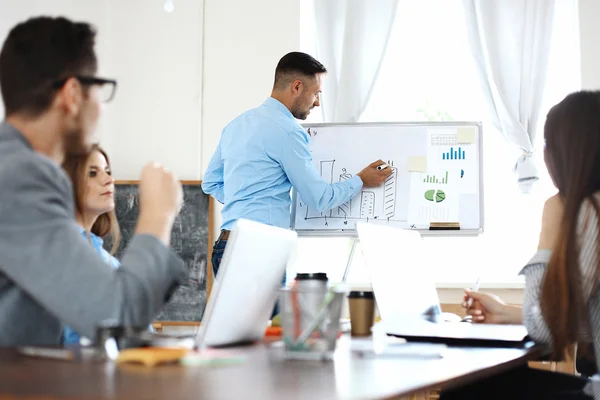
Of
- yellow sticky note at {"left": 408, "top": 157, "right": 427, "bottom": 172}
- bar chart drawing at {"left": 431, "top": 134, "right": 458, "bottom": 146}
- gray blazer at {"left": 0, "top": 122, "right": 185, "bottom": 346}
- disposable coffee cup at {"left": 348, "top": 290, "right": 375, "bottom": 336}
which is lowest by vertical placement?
disposable coffee cup at {"left": 348, "top": 290, "right": 375, "bottom": 336}

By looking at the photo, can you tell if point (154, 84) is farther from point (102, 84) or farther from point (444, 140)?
point (102, 84)

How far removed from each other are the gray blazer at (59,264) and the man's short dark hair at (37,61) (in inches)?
5.1

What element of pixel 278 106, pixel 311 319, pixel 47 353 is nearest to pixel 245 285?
pixel 311 319

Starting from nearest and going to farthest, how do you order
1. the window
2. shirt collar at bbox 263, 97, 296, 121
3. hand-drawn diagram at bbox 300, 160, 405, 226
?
shirt collar at bbox 263, 97, 296, 121, hand-drawn diagram at bbox 300, 160, 405, 226, the window

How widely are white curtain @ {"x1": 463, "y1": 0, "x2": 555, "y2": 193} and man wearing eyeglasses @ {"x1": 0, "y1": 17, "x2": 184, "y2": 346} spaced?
3.77 m

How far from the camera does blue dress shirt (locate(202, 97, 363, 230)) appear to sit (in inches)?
136

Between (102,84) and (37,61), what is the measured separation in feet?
0.38

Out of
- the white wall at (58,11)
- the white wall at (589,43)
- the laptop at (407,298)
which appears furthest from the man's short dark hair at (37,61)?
the white wall at (589,43)

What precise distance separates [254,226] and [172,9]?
394 cm

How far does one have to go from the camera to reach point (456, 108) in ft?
16.8

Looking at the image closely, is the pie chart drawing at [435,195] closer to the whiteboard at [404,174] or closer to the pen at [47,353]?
the whiteboard at [404,174]

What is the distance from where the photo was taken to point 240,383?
98cm

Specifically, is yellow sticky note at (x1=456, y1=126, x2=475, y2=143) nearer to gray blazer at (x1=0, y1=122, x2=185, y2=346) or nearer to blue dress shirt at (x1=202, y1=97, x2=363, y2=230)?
blue dress shirt at (x1=202, y1=97, x2=363, y2=230)

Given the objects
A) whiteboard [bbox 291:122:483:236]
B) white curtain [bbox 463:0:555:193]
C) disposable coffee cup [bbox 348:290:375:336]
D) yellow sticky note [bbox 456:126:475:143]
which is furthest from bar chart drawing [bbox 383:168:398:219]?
disposable coffee cup [bbox 348:290:375:336]
